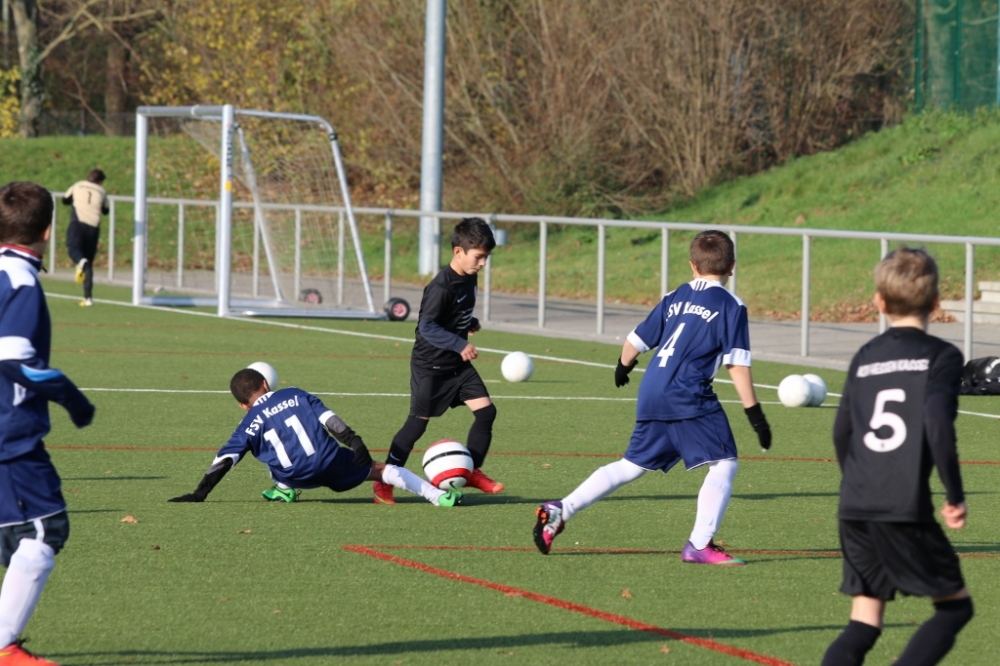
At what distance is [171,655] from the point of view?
546 cm

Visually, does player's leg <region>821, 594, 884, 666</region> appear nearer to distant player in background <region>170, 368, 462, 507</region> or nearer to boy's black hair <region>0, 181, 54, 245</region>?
boy's black hair <region>0, 181, 54, 245</region>

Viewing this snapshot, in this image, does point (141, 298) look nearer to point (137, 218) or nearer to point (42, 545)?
point (137, 218)

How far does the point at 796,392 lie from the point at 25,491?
8.94m

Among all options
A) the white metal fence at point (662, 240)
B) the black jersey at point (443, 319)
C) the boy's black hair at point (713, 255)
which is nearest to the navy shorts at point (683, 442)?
the boy's black hair at point (713, 255)

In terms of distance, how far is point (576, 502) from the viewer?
709cm

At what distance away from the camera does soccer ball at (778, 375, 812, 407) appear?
12969mm

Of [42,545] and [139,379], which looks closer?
[42,545]

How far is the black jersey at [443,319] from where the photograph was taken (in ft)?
28.8

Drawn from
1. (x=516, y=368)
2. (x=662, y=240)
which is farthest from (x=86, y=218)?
(x=516, y=368)

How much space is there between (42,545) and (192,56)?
32713 mm

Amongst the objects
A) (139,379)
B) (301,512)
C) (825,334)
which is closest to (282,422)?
(301,512)

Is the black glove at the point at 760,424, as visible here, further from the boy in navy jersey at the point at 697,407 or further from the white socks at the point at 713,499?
the white socks at the point at 713,499

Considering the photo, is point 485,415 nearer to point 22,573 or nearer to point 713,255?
point 713,255

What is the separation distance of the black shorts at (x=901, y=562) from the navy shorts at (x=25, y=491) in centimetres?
241
